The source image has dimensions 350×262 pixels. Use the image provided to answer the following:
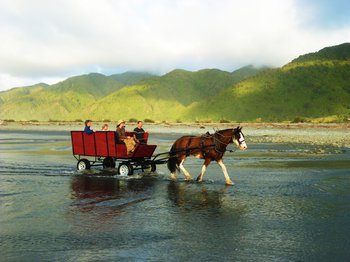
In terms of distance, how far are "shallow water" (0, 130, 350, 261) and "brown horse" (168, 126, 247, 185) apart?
616 mm

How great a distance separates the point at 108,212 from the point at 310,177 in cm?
1002

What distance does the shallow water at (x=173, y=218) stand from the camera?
296 inches

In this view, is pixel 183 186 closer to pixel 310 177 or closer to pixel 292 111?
pixel 310 177

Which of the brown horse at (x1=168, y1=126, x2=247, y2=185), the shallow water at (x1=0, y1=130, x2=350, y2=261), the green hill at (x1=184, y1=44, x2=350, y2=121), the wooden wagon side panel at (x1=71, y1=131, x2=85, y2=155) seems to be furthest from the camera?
the green hill at (x1=184, y1=44, x2=350, y2=121)

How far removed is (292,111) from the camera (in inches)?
5340

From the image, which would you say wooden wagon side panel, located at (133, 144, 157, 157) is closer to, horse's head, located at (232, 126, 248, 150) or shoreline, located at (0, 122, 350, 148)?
shoreline, located at (0, 122, 350, 148)

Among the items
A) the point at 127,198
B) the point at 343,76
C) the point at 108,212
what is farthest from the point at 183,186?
the point at 343,76

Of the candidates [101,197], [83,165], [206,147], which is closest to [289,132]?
[83,165]

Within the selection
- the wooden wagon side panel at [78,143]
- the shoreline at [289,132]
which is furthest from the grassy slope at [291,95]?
the wooden wagon side panel at [78,143]

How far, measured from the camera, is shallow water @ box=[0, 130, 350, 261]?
24.7 feet

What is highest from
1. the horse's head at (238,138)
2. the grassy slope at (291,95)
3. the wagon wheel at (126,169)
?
the grassy slope at (291,95)

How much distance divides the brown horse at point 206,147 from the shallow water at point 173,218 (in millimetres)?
616

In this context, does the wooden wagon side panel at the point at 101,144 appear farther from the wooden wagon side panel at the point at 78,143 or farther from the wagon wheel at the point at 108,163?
the wagon wheel at the point at 108,163

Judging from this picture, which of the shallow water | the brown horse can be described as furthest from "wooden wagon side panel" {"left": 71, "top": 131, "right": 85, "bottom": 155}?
the brown horse
